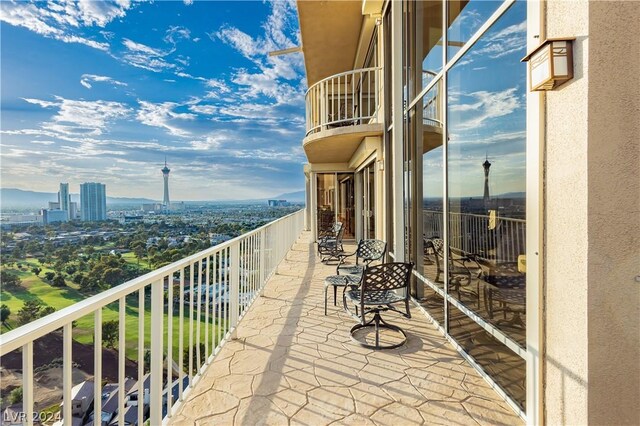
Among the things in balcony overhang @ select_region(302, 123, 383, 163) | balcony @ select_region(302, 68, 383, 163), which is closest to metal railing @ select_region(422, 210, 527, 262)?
balcony overhang @ select_region(302, 123, 383, 163)

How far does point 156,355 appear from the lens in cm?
187

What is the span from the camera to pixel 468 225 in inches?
114

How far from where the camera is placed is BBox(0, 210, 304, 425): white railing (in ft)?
3.81

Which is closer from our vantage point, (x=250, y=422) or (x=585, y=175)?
(x=585, y=175)

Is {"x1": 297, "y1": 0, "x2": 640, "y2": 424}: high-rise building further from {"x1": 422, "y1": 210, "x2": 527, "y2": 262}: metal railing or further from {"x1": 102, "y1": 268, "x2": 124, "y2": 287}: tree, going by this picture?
{"x1": 102, "y1": 268, "x2": 124, "y2": 287}: tree

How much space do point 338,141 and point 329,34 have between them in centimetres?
292

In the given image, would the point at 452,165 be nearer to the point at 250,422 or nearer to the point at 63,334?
the point at 250,422

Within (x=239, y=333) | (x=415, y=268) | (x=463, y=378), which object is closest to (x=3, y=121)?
(x=239, y=333)

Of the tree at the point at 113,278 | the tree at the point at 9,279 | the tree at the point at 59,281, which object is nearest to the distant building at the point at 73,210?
the tree at the point at 9,279

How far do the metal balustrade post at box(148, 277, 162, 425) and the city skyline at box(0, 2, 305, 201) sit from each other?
6917 mm

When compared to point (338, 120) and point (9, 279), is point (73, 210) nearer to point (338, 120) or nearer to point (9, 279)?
point (9, 279)

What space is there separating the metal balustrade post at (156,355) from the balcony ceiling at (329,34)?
6.40 metres

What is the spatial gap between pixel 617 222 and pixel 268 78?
95.2 ft

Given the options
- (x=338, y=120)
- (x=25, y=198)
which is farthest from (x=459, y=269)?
(x=25, y=198)
